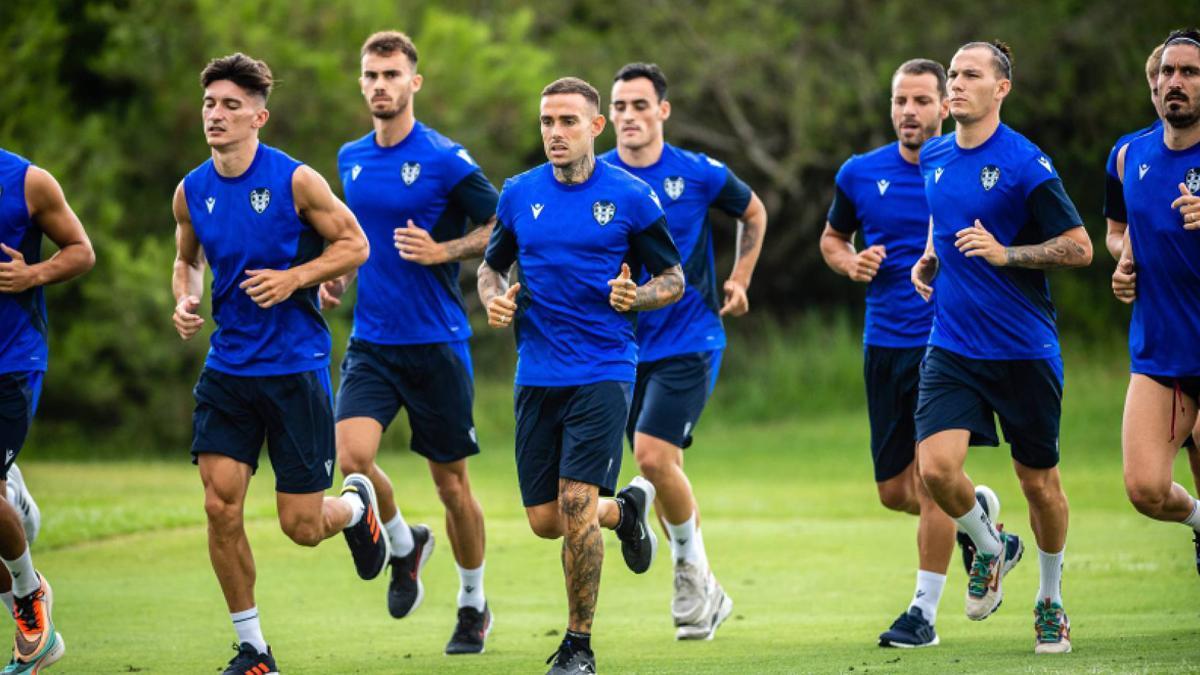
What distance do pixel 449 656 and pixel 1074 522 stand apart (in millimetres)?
7657

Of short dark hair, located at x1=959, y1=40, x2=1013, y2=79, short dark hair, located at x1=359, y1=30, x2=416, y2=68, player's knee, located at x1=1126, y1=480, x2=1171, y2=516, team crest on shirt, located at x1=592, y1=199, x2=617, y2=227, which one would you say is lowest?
player's knee, located at x1=1126, y1=480, x2=1171, y2=516

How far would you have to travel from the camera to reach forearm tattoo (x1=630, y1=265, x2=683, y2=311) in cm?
793

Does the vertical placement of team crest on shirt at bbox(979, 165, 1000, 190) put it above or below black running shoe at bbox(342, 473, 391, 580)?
above

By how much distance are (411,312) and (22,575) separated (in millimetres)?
2523

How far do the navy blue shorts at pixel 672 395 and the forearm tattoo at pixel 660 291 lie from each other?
1683 mm

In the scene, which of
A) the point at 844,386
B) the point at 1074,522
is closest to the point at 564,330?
the point at 1074,522

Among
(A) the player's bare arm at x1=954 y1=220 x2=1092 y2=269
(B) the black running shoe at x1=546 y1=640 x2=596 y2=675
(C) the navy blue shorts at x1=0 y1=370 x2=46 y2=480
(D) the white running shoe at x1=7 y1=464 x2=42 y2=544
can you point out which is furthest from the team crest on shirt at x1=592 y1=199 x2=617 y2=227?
(D) the white running shoe at x1=7 y1=464 x2=42 y2=544

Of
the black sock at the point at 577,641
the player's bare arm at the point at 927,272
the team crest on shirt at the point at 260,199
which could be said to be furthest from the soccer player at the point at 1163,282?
the team crest on shirt at the point at 260,199

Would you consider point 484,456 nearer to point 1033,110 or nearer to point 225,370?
point 1033,110

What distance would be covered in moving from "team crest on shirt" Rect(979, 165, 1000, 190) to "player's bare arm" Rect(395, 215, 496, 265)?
2608 mm

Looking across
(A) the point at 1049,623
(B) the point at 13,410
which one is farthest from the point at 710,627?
(B) the point at 13,410

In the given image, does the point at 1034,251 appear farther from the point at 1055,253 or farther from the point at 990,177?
the point at 990,177

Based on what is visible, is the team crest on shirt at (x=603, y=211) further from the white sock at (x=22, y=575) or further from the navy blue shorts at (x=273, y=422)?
the white sock at (x=22, y=575)

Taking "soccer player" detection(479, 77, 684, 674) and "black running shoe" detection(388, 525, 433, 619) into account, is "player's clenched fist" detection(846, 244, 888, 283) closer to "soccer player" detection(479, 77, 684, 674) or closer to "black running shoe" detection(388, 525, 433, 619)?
"soccer player" detection(479, 77, 684, 674)
